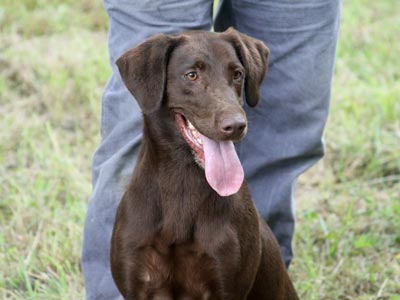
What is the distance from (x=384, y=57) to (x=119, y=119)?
365 cm

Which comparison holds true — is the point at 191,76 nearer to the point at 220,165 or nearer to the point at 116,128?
the point at 220,165

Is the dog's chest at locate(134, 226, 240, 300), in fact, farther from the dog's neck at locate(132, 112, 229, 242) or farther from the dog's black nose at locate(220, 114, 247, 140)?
the dog's black nose at locate(220, 114, 247, 140)

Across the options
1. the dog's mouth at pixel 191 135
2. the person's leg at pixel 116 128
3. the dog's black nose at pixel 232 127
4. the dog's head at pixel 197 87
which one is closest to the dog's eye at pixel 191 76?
the dog's head at pixel 197 87

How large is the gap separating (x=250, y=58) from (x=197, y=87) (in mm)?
304

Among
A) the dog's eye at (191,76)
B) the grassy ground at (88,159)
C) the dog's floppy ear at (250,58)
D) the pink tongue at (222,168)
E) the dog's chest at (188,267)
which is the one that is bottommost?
the grassy ground at (88,159)

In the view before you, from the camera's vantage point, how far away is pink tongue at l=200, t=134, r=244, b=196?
11.0ft

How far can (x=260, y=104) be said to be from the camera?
14.0ft

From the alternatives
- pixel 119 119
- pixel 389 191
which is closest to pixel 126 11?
pixel 119 119

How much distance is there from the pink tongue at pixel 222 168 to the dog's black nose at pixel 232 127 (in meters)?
0.14

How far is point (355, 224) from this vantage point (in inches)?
198

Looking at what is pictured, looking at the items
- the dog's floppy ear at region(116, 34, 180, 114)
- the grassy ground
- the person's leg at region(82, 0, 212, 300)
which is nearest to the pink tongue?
the dog's floppy ear at region(116, 34, 180, 114)

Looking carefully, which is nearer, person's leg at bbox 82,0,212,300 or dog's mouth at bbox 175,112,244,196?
dog's mouth at bbox 175,112,244,196

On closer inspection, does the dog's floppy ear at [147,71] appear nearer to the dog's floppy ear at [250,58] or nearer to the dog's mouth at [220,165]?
the dog's mouth at [220,165]

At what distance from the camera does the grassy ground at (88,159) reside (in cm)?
457
